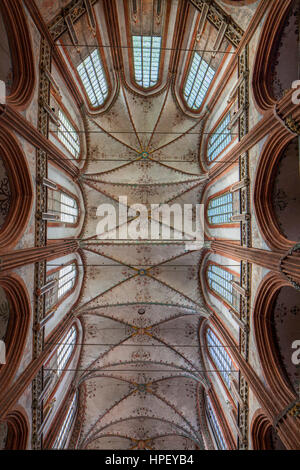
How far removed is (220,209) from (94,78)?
9447mm

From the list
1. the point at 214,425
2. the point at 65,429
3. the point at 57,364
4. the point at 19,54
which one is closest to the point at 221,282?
the point at 214,425

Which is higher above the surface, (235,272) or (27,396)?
(235,272)

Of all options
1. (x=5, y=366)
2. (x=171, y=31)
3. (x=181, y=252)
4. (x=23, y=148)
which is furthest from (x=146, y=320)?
(x=171, y=31)

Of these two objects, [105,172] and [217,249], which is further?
[105,172]

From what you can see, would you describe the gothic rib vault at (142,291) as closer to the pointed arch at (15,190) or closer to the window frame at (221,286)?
the window frame at (221,286)

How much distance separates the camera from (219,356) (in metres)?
12.9

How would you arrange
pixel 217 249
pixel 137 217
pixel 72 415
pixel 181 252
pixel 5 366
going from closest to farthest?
pixel 5 366 → pixel 217 249 → pixel 72 415 → pixel 181 252 → pixel 137 217

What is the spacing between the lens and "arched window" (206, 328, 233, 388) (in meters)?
11.6

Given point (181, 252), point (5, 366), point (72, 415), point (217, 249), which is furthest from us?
point (181, 252)

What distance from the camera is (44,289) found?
938 centimetres

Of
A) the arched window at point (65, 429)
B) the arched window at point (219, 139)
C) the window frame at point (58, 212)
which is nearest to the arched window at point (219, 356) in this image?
the arched window at point (65, 429)

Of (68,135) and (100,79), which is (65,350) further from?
(100,79)

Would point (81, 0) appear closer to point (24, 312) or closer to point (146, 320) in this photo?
point (24, 312)

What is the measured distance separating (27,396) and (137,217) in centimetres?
1111
